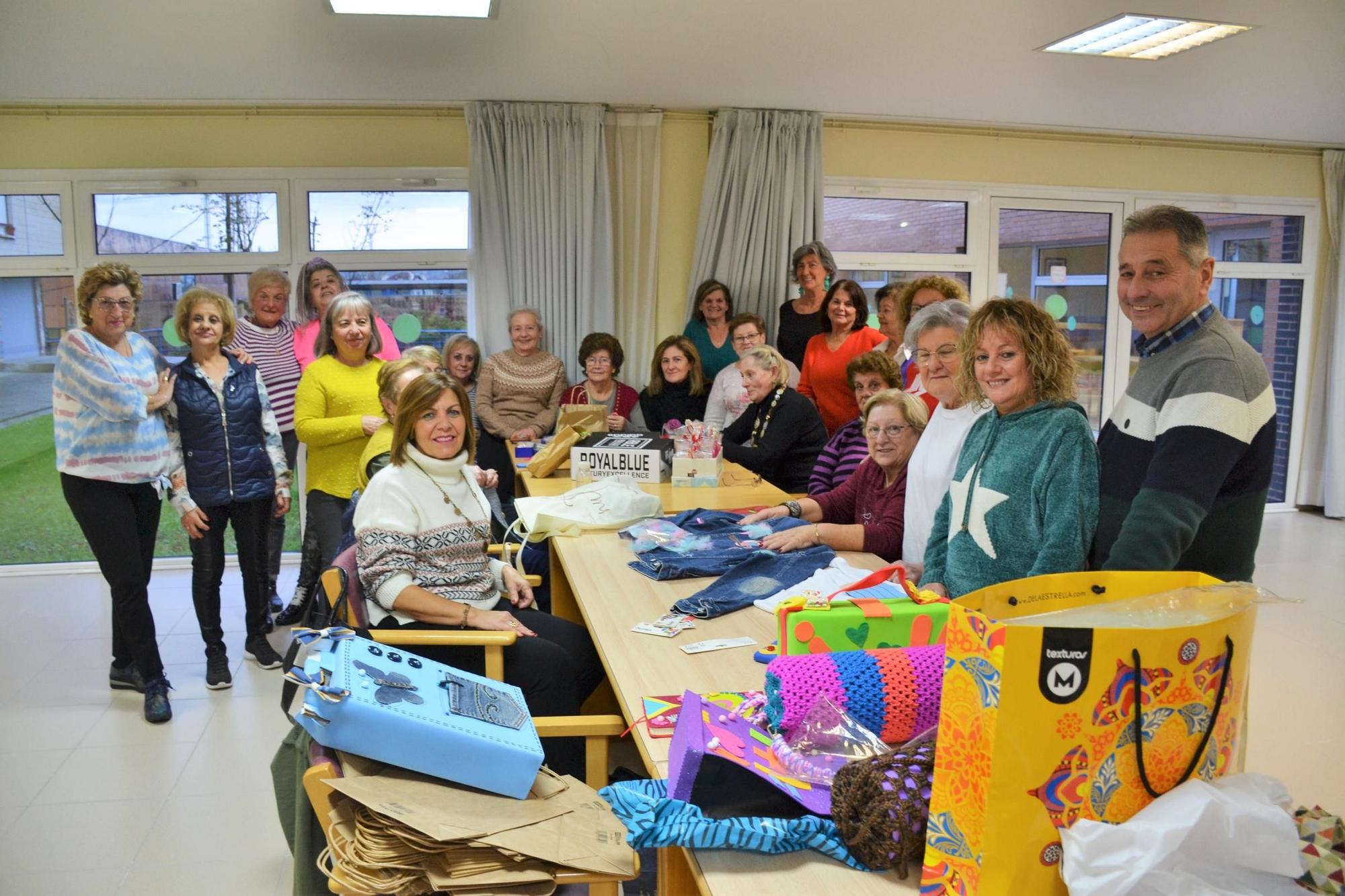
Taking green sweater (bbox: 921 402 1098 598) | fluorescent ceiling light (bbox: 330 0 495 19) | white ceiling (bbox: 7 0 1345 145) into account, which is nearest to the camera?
green sweater (bbox: 921 402 1098 598)

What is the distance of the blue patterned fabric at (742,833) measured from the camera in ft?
4.13

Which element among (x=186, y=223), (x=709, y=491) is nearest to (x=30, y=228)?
(x=186, y=223)

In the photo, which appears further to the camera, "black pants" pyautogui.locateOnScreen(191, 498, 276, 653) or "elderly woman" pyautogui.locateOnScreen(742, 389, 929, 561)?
"black pants" pyautogui.locateOnScreen(191, 498, 276, 653)

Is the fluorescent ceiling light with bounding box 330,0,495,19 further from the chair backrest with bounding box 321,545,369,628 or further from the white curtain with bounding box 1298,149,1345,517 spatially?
the white curtain with bounding box 1298,149,1345,517

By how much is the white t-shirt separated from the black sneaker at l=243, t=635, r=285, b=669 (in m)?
2.68

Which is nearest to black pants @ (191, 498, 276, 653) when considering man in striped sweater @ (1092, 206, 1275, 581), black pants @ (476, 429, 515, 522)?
black pants @ (476, 429, 515, 522)

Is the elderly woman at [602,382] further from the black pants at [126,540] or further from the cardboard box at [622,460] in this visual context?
the black pants at [126,540]

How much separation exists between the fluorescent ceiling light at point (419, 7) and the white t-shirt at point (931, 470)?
2.22 metres

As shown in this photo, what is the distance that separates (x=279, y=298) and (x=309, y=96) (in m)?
1.09

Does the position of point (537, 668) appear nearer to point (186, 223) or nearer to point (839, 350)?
point (839, 350)

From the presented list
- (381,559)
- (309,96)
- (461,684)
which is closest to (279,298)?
(309,96)

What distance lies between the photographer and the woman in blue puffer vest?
3.70 m

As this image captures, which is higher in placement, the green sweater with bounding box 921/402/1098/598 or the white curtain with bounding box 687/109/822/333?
the white curtain with bounding box 687/109/822/333

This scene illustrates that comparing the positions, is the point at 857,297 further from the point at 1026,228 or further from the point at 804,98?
the point at 1026,228
